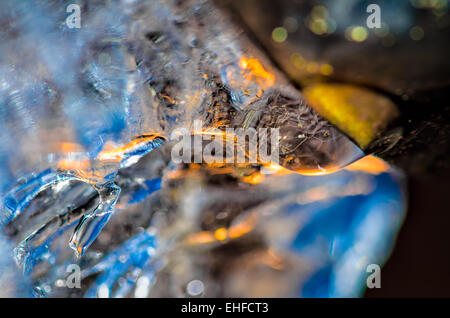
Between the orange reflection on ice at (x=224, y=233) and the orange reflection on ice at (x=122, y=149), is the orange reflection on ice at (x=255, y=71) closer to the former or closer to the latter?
the orange reflection on ice at (x=122, y=149)

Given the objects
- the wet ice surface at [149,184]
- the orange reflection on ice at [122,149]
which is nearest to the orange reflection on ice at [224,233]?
the wet ice surface at [149,184]

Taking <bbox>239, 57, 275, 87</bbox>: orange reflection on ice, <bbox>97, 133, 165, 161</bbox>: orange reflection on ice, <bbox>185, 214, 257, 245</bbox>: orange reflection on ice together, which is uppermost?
<bbox>239, 57, 275, 87</bbox>: orange reflection on ice

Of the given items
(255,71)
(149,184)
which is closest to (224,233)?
(149,184)

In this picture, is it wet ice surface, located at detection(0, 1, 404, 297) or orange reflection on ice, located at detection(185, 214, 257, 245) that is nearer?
wet ice surface, located at detection(0, 1, 404, 297)

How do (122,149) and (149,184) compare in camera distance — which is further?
(149,184)

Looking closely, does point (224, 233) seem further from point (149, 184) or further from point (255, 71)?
point (255, 71)

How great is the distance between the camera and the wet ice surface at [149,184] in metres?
0.31

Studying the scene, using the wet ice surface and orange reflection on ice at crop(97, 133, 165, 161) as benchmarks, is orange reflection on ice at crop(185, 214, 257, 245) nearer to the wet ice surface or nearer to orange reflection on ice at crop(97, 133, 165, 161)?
the wet ice surface

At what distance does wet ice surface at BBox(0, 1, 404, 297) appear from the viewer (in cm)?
31

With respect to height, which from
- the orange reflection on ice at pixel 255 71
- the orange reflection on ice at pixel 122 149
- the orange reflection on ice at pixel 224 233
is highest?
the orange reflection on ice at pixel 255 71

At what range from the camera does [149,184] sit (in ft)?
1.47

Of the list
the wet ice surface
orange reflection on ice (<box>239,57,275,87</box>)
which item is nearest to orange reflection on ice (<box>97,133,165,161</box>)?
the wet ice surface
